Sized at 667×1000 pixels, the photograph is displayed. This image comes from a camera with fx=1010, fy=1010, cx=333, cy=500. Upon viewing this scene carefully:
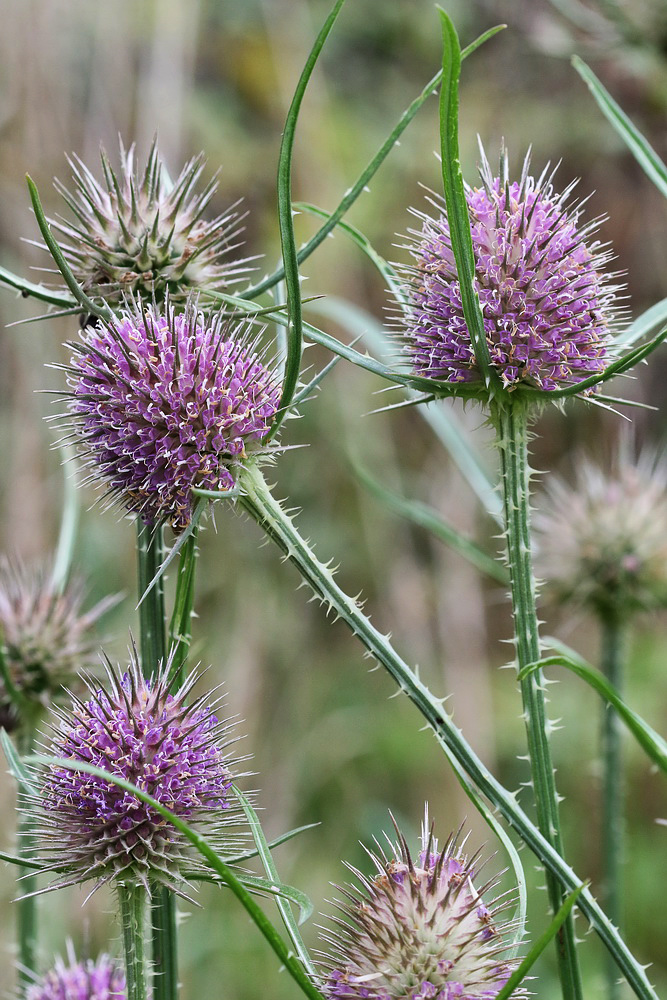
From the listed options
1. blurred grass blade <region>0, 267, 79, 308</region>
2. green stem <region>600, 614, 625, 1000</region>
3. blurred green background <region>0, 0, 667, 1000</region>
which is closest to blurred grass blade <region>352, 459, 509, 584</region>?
green stem <region>600, 614, 625, 1000</region>

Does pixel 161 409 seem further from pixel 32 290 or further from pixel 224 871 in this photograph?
pixel 224 871

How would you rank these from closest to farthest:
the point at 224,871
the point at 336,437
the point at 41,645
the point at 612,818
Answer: the point at 224,871
the point at 41,645
the point at 612,818
the point at 336,437

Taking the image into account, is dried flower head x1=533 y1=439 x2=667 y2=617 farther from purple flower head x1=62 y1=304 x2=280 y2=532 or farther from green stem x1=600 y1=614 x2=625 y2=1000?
purple flower head x1=62 y1=304 x2=280 y2=532

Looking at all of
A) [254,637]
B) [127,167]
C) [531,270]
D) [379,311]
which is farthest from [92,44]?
[531,270]

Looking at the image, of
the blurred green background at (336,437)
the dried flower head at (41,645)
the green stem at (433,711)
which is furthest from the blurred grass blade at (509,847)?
the blurred green background at (336,437)

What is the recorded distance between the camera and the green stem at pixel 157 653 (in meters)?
0.75

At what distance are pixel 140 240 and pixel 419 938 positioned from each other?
1.89 feet

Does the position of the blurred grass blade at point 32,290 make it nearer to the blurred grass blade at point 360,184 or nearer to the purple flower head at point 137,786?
the blurred grass blade at point 360,184

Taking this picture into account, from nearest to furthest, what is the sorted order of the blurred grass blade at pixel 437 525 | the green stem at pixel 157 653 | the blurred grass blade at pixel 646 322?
1. the green stem at pixel 157 653
2. the blurred grass blade at pixel 646 322
3. the blurred grass blade at pixel 437 525

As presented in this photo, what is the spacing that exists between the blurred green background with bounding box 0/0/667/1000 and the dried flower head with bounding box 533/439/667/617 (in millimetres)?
738

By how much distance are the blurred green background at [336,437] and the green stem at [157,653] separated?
154cm

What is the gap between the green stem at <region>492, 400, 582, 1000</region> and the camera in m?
0.72

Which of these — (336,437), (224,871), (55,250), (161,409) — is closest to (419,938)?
(224,871)

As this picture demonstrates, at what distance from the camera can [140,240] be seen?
0.84m
